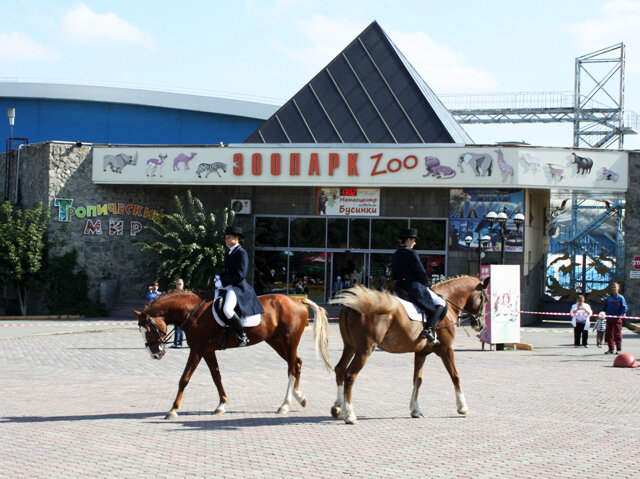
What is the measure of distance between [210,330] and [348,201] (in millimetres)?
22865

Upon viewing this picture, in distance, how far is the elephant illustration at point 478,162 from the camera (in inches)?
1220

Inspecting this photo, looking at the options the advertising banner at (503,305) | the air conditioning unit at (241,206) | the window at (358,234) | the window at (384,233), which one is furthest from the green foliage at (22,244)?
the advertising banner at (503,305)

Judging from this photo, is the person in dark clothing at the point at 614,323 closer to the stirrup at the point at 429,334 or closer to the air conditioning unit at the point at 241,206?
the stirrup at the point at 429,334

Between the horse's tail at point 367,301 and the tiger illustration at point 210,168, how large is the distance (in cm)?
2326

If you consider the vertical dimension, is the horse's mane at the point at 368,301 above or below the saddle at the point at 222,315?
above

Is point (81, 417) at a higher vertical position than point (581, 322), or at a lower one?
lower

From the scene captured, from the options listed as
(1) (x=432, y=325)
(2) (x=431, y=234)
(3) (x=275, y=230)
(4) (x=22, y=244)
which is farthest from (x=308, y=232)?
(1) (x=432, y=325)

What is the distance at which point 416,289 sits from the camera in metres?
10.9

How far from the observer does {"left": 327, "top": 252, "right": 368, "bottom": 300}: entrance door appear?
34.5 metres

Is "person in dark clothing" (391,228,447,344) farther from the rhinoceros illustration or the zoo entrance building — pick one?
the rhinoceros illustration

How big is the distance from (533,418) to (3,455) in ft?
21.4

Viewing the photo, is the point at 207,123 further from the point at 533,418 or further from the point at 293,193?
the point at 533,418

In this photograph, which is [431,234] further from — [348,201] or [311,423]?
[311,423]

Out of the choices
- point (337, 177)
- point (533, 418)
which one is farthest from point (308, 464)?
point (337, 177)
